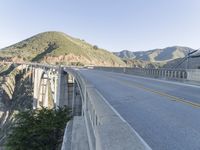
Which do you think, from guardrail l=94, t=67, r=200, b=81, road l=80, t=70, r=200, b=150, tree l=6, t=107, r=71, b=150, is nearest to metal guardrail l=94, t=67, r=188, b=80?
guardrail l=94, t=67, r=200, b=81

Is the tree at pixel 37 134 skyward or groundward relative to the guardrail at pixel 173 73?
groundward

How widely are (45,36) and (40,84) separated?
131 m

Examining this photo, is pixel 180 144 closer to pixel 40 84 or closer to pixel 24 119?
pixel 24 119

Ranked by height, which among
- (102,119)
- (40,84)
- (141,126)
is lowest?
(40,84)

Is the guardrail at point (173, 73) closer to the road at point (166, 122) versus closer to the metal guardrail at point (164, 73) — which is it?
the metal guardrail at point (164, 73)

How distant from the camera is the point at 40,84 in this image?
231 feet

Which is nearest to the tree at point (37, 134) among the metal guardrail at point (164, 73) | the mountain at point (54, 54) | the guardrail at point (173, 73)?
the guardrail at point (173, 73)

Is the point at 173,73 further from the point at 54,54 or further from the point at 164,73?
the point at 54,54

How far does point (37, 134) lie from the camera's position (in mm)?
12883

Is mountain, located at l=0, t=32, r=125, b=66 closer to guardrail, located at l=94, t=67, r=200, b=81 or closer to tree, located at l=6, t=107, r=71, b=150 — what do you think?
guardrail, located at l=94, t=67, r=200, b=81

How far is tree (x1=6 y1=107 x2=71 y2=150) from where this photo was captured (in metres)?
12.6

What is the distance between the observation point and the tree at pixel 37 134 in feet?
41.2

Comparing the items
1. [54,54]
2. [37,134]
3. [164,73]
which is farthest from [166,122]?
[54,54]

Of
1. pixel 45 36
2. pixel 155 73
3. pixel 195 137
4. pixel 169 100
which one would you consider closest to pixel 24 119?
pixel 169 100
